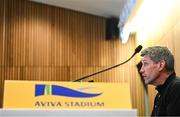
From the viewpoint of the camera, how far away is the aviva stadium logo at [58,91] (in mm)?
2785

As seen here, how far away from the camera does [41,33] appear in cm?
852

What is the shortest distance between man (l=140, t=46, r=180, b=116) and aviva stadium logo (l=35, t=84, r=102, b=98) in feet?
1.49

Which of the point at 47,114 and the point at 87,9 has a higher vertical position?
the point at 87,9

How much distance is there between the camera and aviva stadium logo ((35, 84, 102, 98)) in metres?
2.79

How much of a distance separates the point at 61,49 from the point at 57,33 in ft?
1.23

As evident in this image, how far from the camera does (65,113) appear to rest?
2.50 m

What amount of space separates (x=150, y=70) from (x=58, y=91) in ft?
2.27

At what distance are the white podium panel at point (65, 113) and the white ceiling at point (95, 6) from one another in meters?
5.39

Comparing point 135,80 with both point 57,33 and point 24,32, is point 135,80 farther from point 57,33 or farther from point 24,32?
point 24,32

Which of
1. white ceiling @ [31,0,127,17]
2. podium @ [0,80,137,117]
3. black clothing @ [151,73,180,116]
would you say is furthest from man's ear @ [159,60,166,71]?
white ceiling @ [31,0,127,17]

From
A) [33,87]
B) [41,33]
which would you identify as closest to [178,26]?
[33,87]

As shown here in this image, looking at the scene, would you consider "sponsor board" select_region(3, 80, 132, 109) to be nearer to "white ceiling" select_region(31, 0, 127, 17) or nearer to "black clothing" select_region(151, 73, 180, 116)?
"black clothing" select_region(151, 73, 180, 116)

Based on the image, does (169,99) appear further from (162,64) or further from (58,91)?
(58,91)

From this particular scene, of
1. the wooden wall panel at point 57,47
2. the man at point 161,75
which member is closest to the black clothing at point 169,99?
the man at point 161,75
